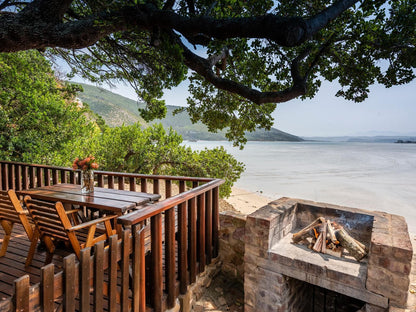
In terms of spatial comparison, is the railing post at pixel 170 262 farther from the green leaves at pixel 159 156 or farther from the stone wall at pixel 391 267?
the green leaves at pixel 159 156

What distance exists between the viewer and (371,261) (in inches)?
90.8

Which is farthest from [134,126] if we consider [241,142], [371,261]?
[371,261]

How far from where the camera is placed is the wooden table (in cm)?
238

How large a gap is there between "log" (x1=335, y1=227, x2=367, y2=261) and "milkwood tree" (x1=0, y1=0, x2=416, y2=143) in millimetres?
2221

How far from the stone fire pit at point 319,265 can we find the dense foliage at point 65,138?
621cm

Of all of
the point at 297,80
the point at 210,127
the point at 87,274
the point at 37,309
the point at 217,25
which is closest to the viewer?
the point at 37,309

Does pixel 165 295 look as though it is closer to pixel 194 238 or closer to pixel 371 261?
pixel 194 238

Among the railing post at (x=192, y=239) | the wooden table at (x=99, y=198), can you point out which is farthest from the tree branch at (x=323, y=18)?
the wooden table at (x=99, y=198)

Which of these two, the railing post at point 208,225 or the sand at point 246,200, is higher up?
the railing post at point 208,225

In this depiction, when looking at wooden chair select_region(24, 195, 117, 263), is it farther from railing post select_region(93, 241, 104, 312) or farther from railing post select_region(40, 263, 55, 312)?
railing post select_region(40, 263, 55, 312)

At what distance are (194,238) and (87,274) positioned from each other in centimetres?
138

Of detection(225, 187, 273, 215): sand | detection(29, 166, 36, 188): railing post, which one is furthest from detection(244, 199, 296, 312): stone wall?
detection(225, 187, 273, 215): sand

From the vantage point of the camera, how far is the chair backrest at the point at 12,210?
2291 millimetres

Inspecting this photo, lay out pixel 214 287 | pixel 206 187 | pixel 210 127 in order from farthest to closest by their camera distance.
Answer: pixel 210 127 < pixel 214 287 < pixel 206 187
